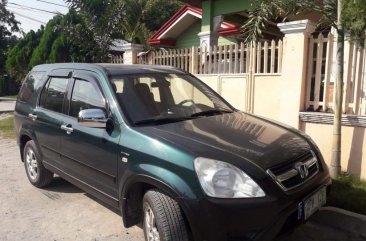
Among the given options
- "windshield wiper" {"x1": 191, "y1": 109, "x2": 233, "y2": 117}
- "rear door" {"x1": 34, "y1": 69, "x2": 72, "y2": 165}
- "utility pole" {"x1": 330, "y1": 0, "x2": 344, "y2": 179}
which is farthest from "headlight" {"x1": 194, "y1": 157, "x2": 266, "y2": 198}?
"utility pole" {"x1": 330, "y1": 0, "x2": 344, "y2": 179}

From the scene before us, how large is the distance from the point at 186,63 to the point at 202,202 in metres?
5.61

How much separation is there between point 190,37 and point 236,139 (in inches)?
463

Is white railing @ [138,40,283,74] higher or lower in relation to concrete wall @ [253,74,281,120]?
higher

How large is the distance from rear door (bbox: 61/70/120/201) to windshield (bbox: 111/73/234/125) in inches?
8.8

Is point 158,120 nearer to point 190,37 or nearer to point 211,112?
point 211,112

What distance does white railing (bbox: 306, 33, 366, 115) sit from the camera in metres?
5.04

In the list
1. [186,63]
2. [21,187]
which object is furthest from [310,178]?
[186,63]

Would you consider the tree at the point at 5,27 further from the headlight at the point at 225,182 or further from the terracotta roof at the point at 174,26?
the headlight at the point at 225,182

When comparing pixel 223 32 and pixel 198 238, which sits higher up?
pixel 223 32

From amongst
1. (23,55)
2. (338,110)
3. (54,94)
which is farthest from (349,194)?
(23,55)

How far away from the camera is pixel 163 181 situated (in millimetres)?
2775

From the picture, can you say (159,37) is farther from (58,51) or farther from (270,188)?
(270,188)

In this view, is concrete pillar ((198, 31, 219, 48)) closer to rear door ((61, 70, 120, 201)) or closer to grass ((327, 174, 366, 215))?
grass ((327, 174, 366, 215))

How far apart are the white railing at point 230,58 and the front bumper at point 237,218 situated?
3887 mm
